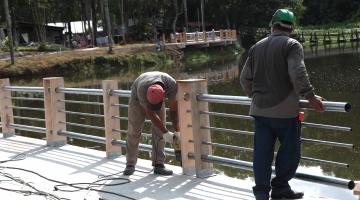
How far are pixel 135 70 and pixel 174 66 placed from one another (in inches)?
146

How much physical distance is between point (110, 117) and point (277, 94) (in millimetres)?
3314

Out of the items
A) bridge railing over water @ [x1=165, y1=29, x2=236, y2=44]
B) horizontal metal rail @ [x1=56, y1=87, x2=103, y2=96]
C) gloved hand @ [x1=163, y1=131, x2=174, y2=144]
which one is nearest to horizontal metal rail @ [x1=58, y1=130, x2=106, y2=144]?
horizontal metal rail @ [x1=56, y1=87, x2=103, y2=96]

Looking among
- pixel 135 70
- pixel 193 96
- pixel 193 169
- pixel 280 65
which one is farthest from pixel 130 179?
pixel 135 70

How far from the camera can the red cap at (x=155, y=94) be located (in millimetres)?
5488

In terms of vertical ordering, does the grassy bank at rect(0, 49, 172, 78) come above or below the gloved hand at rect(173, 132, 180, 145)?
below

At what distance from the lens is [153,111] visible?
563 cm

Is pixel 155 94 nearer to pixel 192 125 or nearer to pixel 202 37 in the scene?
pixel 192 125

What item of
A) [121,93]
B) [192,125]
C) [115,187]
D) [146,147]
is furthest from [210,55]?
[115,187]

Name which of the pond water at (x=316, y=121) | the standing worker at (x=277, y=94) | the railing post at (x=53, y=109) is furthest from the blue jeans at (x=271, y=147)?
the railing post at (x=53, y=109)

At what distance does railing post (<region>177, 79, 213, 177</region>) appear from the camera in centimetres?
594

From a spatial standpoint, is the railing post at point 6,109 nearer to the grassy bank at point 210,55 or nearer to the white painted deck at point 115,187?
the white painted deck at point 115,187

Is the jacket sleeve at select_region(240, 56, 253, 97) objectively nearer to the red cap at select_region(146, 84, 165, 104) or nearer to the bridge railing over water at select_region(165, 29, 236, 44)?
the red cap at select_region(146, 84, 165, 104)

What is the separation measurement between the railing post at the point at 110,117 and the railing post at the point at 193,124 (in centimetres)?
144

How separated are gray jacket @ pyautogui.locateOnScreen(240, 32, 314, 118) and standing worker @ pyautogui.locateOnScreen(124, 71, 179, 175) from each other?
1.34m
